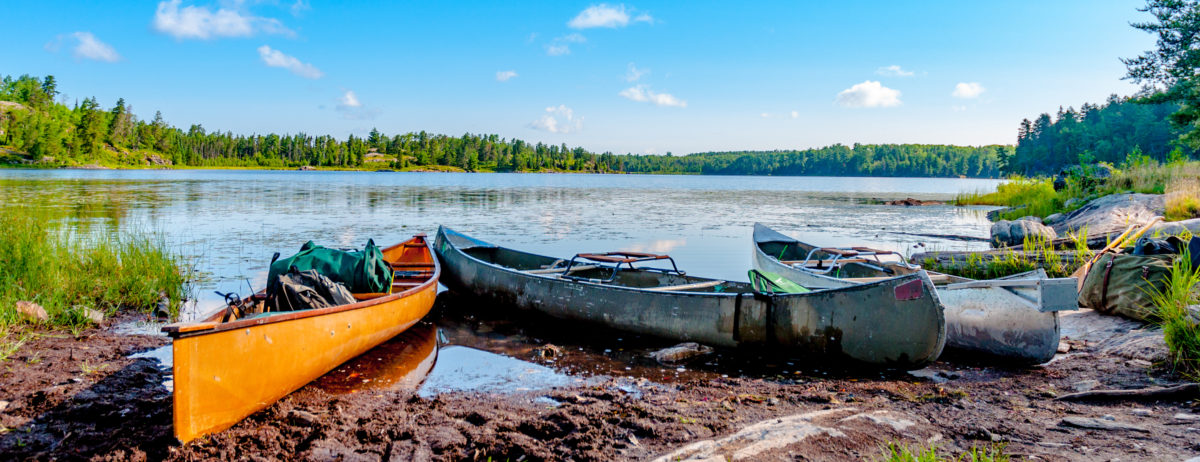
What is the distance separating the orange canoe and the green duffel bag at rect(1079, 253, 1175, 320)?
26.5ft

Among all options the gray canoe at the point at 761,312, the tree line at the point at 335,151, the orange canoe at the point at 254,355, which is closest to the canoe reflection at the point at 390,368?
the orange canoe at the point at 254,355

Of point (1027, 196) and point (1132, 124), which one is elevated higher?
point (1132, 124)

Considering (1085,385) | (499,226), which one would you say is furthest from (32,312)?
(499,226)

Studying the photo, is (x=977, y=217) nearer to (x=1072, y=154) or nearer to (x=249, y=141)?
(x=1072, y=154)

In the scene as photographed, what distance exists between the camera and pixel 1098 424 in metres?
4.31

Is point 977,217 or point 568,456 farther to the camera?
point 977,217

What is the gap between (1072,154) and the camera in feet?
264

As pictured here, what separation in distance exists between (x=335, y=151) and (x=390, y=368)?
532 ft

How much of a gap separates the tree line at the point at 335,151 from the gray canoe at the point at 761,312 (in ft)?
414

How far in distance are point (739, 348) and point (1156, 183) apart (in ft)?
57.9

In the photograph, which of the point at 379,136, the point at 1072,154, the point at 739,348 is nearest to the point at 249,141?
the point at 379,136

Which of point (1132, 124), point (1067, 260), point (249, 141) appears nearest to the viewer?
point (1067, 260)

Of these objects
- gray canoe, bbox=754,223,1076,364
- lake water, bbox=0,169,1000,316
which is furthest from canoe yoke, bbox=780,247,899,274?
lake water, bbox=0,169,1000,316

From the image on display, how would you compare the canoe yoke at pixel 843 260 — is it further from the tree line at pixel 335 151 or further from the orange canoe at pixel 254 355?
the tree line at pixel 335 151
